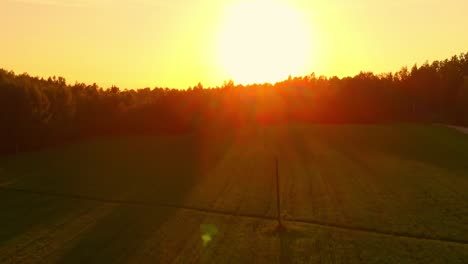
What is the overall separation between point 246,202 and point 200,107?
49746 mm

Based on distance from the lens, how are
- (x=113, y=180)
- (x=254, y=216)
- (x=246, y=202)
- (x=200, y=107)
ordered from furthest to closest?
(x=200, y=107) → (x=113, y=180) → (x=246, y=202) → (x=254, y=216)

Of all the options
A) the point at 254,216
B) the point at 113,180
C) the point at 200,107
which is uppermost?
the point at 200,107

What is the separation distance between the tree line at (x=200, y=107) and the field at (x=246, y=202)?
1163 cm

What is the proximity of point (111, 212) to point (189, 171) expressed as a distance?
49.1 feet

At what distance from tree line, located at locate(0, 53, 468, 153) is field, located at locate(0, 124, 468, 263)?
11.6 meters

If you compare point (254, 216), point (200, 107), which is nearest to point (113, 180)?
point (254, 216)

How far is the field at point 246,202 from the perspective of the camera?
27.9 metres

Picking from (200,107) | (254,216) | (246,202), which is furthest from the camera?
(200,107)

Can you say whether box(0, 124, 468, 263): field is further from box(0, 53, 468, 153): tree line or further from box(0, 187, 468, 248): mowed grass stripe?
box(0, 53, 468, 153): tree line

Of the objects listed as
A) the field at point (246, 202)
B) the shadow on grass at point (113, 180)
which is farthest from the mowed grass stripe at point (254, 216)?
the shadow on grass at point (113, 180)

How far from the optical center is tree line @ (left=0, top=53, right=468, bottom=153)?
74.9 m

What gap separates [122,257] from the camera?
90.2 feet

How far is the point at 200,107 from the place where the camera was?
8562cm

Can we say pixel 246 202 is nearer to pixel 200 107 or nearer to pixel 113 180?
pixel 113 180
